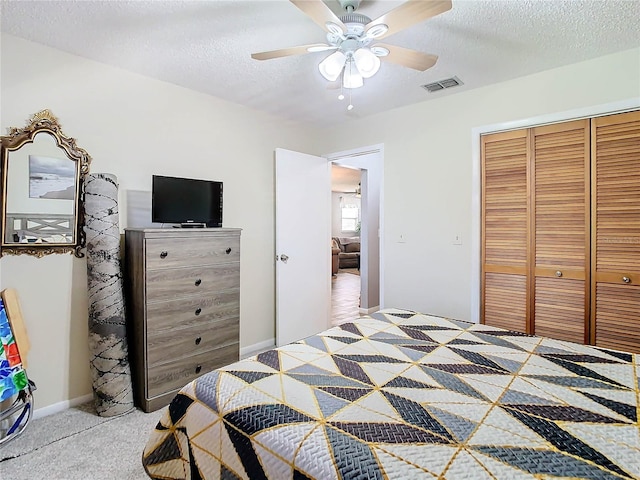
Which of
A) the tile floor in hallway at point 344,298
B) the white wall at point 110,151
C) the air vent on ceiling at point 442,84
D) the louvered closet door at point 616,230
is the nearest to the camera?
the white wall at point 110,151

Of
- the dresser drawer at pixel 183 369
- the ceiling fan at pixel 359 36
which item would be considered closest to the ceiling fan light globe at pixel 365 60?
the ceiling fan at pixel 359 36

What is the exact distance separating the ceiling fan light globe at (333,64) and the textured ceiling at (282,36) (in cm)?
28

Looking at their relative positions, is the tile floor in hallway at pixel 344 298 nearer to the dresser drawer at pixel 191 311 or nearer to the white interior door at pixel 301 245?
the white interior door at pixel 301 245

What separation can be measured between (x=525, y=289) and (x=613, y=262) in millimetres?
606

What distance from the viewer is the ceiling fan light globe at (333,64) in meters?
1.92

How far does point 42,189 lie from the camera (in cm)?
231

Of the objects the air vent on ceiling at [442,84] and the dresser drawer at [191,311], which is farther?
the air vent on ceiling at [442,84]

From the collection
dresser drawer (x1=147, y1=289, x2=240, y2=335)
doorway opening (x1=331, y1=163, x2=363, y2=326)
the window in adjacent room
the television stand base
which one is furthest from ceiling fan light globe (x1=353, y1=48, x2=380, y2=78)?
the window in adjacent room

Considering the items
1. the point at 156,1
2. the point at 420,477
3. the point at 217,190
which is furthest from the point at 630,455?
the point at 217,190

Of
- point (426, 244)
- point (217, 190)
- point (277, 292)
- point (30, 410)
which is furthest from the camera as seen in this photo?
point (277, 292)

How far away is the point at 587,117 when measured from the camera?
8.34 ft

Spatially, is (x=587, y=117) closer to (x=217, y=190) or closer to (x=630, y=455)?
(x=630, y=455)

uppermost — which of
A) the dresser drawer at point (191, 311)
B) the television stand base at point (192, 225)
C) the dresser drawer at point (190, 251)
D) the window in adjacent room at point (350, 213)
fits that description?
the window in adjacent room at point (350, 213)

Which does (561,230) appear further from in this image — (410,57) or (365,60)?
(365,60)
